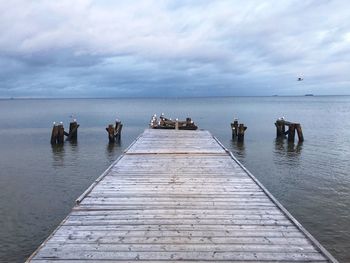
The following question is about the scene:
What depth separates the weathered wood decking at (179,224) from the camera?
655cm

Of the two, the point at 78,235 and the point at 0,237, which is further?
the point at 0,237

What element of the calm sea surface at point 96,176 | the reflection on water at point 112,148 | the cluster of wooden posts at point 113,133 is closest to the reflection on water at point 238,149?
the calm sea surface at point 96,176

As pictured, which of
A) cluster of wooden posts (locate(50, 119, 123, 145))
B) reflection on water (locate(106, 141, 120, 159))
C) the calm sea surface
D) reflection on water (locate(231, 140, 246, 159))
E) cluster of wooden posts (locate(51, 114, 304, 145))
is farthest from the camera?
cluster of wooden posts (locate(50, 119, 123, 145))

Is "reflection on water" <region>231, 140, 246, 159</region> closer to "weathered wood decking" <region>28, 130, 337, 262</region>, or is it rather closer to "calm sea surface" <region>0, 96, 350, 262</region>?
"calm sea surface" <region>0, 96, 350, 262</region>

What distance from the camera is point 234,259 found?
636 centimetres

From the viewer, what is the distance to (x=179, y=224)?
7.96 meters

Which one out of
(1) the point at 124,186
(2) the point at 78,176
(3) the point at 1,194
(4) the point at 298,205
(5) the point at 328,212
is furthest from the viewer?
(2) the point at 78,176

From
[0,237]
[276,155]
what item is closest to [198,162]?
[0,237]

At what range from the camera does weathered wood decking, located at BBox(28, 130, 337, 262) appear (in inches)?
258

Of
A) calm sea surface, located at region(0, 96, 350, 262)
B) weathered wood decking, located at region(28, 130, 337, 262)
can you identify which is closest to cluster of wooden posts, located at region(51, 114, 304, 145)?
calm sea surface, located at region(0, 96, 350, 262)

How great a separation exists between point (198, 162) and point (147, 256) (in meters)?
9.15

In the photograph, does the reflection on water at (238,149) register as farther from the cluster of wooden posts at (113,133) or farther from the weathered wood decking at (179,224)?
the weathered wood decking at (179,224)

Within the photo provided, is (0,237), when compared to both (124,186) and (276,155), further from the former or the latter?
(276,155)

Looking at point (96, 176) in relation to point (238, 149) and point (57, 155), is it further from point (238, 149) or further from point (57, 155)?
point (238, 149)
